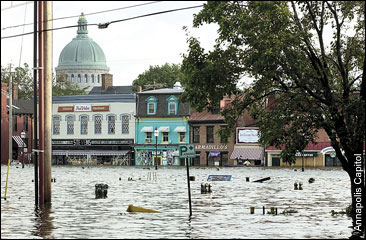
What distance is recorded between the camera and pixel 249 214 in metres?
25.0

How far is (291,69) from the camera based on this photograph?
21.5m

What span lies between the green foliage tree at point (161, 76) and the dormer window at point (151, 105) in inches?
733

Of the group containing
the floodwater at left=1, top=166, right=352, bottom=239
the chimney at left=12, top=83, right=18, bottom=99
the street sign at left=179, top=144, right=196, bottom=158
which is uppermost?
the chimney at left=12, top=83, right=18, bottom=99

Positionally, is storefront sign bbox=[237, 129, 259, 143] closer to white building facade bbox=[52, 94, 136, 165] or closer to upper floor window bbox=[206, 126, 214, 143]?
upper floor window bbox=[206, 126, 214, 143]

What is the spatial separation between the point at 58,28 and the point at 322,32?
903cm

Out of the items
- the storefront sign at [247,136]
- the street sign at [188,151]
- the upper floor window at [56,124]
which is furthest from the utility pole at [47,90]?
the upper floor window at [56,124]

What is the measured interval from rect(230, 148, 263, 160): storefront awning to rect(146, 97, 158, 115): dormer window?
13.6 metres

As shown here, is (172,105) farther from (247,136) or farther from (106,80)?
(106,80)

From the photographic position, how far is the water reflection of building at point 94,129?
95.5m

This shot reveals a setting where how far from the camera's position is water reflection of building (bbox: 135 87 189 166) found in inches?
3625

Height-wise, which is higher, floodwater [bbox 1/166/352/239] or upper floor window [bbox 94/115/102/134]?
upper floor window [bbox 94/115/102/134]

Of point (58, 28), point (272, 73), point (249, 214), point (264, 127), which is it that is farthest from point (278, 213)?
point (58, 28)

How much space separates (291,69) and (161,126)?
72.5 m

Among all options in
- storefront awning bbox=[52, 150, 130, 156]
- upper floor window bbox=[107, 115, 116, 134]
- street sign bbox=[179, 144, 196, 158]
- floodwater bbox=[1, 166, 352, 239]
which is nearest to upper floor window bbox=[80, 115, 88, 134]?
storefront awning bbox=[52, 150, 130, 156]
